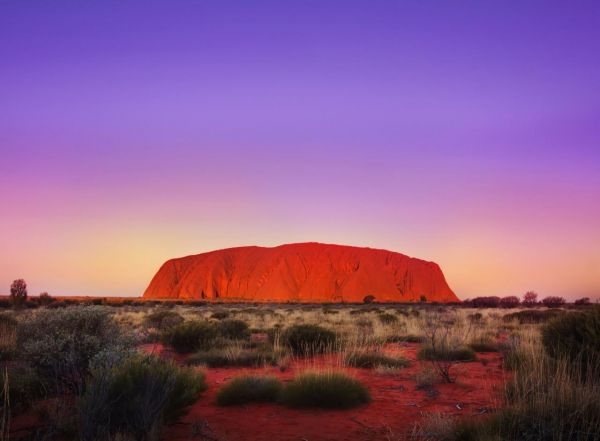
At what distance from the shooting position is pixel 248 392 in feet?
22.1

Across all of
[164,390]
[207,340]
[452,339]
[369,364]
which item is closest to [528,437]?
[164,390]

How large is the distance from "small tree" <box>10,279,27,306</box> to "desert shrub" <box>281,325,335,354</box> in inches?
1375

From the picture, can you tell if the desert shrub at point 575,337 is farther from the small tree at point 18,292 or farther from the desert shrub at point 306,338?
the small tree at point 18,292

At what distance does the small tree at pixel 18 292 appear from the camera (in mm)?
39000

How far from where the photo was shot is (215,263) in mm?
97625

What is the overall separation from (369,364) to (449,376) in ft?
5.80

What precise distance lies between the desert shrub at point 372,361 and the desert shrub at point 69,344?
4.59 meters

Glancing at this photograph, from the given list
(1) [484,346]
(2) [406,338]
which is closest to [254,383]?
(1) [484,346]

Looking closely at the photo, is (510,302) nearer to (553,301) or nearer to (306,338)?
(553,301)

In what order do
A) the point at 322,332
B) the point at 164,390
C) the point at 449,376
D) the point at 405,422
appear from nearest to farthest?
the point at 164,390, the point at 405,422, the point at 449,376, the point at 322,332

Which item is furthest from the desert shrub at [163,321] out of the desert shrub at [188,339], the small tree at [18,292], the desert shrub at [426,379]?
the small tree at [18,292]

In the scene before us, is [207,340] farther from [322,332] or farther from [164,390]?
[164,390]

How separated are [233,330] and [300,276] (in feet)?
252

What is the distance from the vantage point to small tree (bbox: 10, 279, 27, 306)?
128 feet
